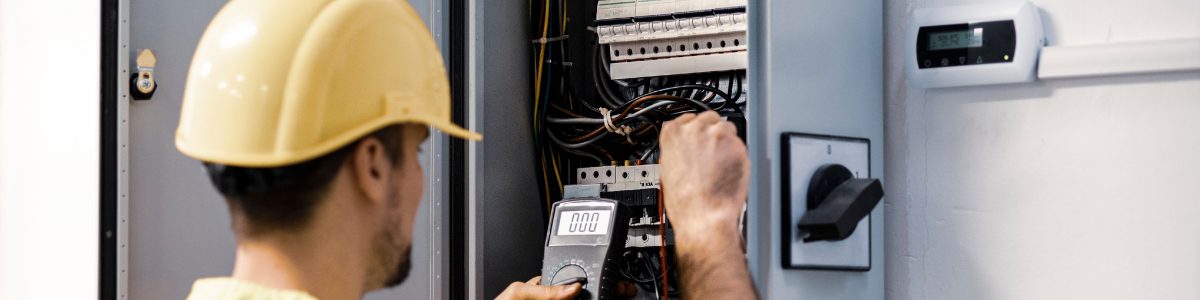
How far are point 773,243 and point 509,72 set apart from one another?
77 cm

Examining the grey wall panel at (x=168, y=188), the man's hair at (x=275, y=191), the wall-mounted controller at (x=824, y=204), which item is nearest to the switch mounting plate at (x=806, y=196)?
the wall-mounted controller at (x=824, y=204)

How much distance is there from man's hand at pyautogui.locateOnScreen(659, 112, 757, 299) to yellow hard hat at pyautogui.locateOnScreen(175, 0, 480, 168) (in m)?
0.59

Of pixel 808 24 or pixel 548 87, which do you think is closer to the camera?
pixel 808 24

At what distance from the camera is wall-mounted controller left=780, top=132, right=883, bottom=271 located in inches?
65.4

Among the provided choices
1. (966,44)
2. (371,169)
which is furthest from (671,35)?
(371,169)

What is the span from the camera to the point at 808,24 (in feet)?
5.74

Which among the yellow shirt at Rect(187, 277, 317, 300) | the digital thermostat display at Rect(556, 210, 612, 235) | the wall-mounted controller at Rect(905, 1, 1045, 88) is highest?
the wall-mounted controller at Rect(905, 1, 1045, 88)

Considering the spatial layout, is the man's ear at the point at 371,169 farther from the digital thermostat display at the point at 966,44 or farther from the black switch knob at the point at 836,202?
the digital thermostat display at the point at 966,44

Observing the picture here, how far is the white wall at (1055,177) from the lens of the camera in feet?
5.47
